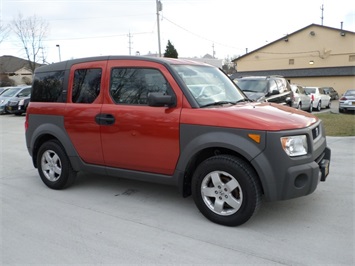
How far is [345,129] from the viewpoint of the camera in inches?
395

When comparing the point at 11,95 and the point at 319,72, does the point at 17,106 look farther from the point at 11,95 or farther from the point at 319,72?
the point at 319,72

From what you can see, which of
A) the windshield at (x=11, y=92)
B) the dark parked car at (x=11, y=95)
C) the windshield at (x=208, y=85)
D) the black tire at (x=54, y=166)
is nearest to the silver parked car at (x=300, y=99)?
the windshield at (x=208, y=85)

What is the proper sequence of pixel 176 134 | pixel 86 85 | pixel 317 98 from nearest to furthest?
pixel 176 134 < pixel 86 85 < pixel 317 98

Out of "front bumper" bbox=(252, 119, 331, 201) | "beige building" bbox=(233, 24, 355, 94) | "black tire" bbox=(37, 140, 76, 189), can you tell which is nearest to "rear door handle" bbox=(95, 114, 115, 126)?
"black tire" bbox=(37, 140, 76, 189)

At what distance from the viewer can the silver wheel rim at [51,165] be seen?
16.9 feet

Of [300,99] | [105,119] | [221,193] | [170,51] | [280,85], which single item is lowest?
[221,193]

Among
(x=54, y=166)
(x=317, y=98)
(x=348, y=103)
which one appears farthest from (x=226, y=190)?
(x=317, y=98)

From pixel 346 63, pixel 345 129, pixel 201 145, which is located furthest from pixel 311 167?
pixel 346 63

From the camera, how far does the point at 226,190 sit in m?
3.70

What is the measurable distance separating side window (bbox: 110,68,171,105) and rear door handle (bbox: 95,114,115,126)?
0.23 meters

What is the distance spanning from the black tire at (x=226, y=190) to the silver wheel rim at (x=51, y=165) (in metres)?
2.39

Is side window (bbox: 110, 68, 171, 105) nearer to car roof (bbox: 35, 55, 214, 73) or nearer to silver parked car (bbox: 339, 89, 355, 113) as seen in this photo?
car roof (bbox: 35, 55, 214, 73)

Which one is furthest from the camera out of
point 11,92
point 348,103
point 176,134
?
point 11,92

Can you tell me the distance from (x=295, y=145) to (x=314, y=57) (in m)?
41.5
